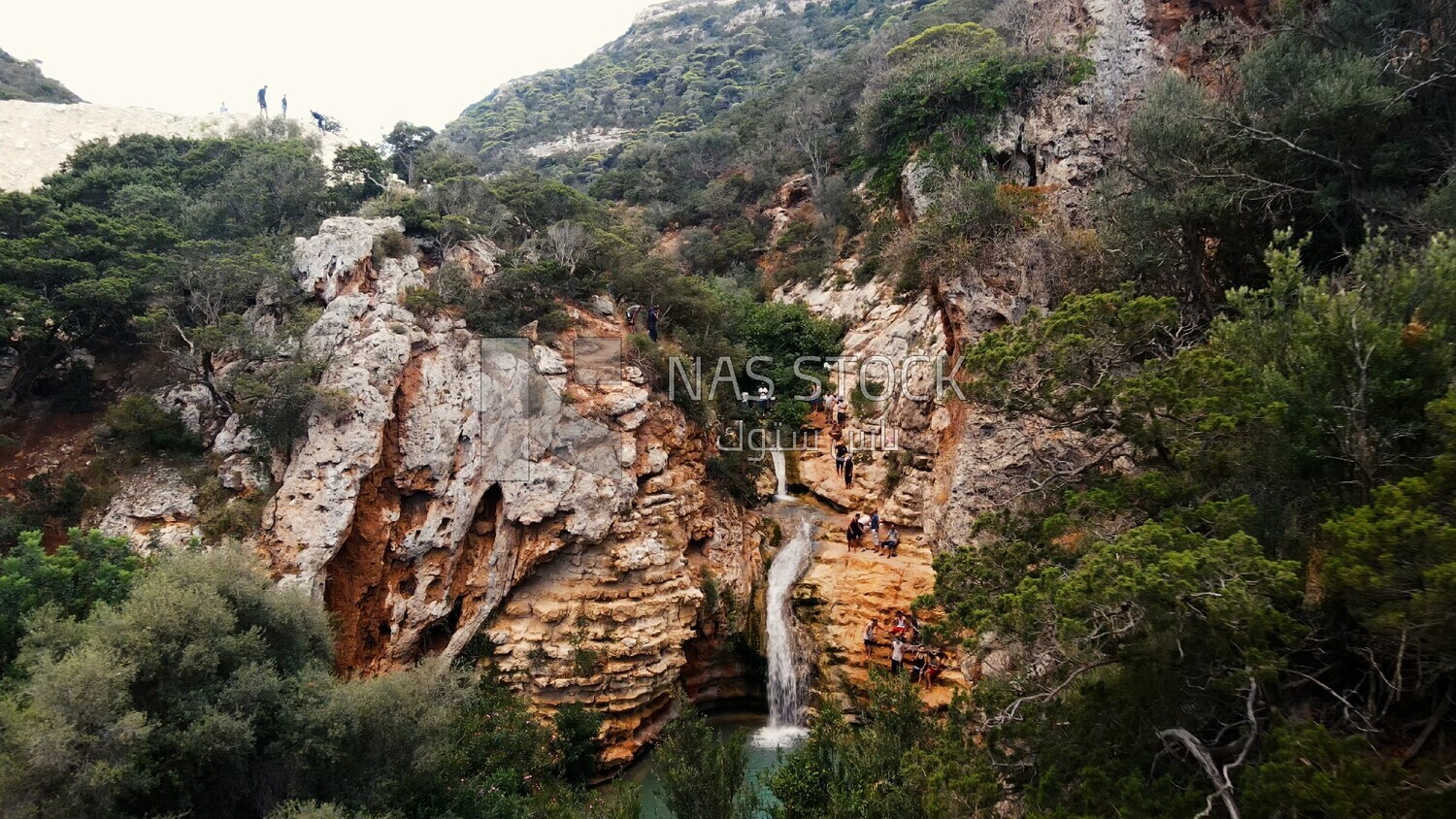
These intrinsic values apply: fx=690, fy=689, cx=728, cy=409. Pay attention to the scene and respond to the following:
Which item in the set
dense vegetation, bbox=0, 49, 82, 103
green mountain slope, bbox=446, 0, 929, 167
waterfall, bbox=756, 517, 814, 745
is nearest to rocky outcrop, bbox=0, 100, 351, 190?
dense vegetation, bbox=0, 49, 82, 103

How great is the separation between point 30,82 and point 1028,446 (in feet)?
198

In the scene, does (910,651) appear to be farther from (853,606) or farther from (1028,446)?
(1028,446)

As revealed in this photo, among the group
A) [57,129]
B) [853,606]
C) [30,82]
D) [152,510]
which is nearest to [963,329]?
[853,606]

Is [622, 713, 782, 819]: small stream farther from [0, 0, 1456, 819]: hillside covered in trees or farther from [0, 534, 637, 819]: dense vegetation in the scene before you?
[0, 534, 637, 819]: dense vegetation

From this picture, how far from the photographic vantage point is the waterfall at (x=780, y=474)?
22.0 m

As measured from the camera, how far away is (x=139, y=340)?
58.2 ft

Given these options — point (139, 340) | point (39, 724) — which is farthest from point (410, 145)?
point (39, 724)

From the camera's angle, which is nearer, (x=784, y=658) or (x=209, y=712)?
(x=209, y=712)

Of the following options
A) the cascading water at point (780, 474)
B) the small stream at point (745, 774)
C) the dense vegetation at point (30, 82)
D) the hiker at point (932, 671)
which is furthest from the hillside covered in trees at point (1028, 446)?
A: the dense vegetation at point (30, 82)

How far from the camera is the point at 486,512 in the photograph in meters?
17.0

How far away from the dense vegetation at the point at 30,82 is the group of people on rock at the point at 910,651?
54.7 m

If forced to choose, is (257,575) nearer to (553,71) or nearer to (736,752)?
(736,752)

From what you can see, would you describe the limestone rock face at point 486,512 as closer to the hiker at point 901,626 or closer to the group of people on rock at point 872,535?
the group of people on rock at point 872,535

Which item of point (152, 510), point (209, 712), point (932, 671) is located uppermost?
point (152, 510)
